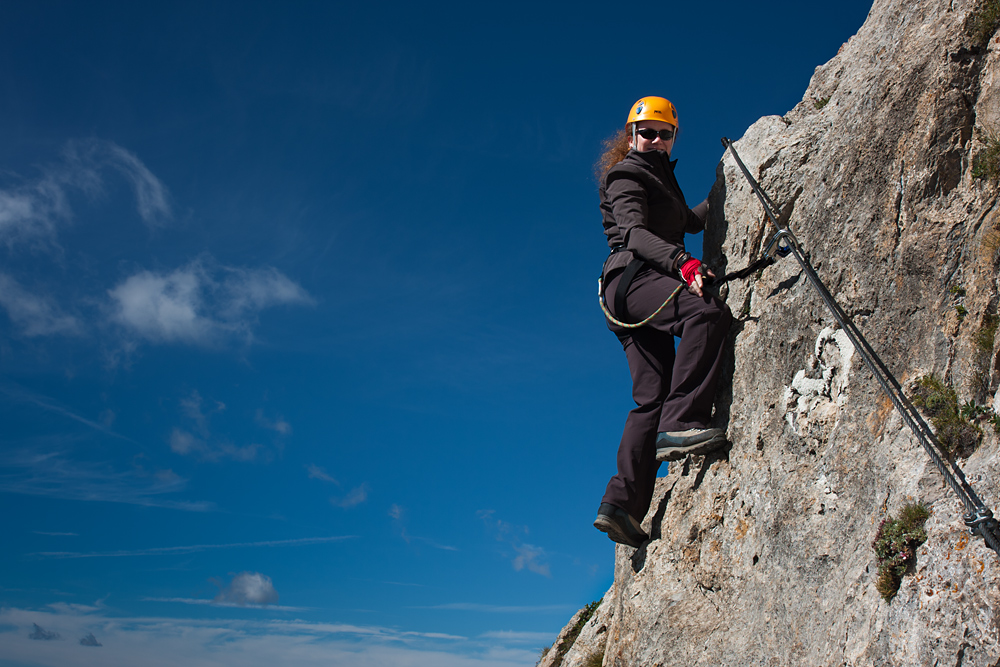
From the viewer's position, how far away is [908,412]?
4.48 meters

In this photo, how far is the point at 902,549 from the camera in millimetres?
3955

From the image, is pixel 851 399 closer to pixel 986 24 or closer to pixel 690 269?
pixel 690 269

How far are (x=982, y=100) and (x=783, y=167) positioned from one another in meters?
1.80

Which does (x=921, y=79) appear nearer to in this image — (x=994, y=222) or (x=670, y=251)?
(x=994, y=222)

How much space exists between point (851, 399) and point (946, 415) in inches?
29.9

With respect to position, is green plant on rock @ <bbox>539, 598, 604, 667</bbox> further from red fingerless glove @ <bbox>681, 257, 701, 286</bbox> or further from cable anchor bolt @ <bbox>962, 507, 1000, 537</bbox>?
cable anchor bolt @ <bbox>962, 507, 1000, 537</bbox>

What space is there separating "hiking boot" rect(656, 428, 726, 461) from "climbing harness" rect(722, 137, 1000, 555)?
1420 mm

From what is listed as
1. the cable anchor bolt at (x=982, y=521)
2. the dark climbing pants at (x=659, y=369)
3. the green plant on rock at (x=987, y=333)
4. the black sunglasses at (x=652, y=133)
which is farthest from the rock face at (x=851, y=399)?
the black sunglasses at (x=652, y=133)

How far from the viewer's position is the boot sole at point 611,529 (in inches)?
256

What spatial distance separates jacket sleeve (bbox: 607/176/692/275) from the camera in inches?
239

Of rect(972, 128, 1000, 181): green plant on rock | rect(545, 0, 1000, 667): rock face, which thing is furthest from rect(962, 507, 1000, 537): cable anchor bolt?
rect(972, 128, 1000, 181): green plant on rock

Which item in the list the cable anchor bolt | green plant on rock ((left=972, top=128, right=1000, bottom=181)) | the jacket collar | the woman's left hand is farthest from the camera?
the jacket collar

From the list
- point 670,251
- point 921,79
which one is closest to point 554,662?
point 670,251

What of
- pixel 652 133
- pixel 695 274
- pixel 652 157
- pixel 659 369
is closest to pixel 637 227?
pixel 695 274
